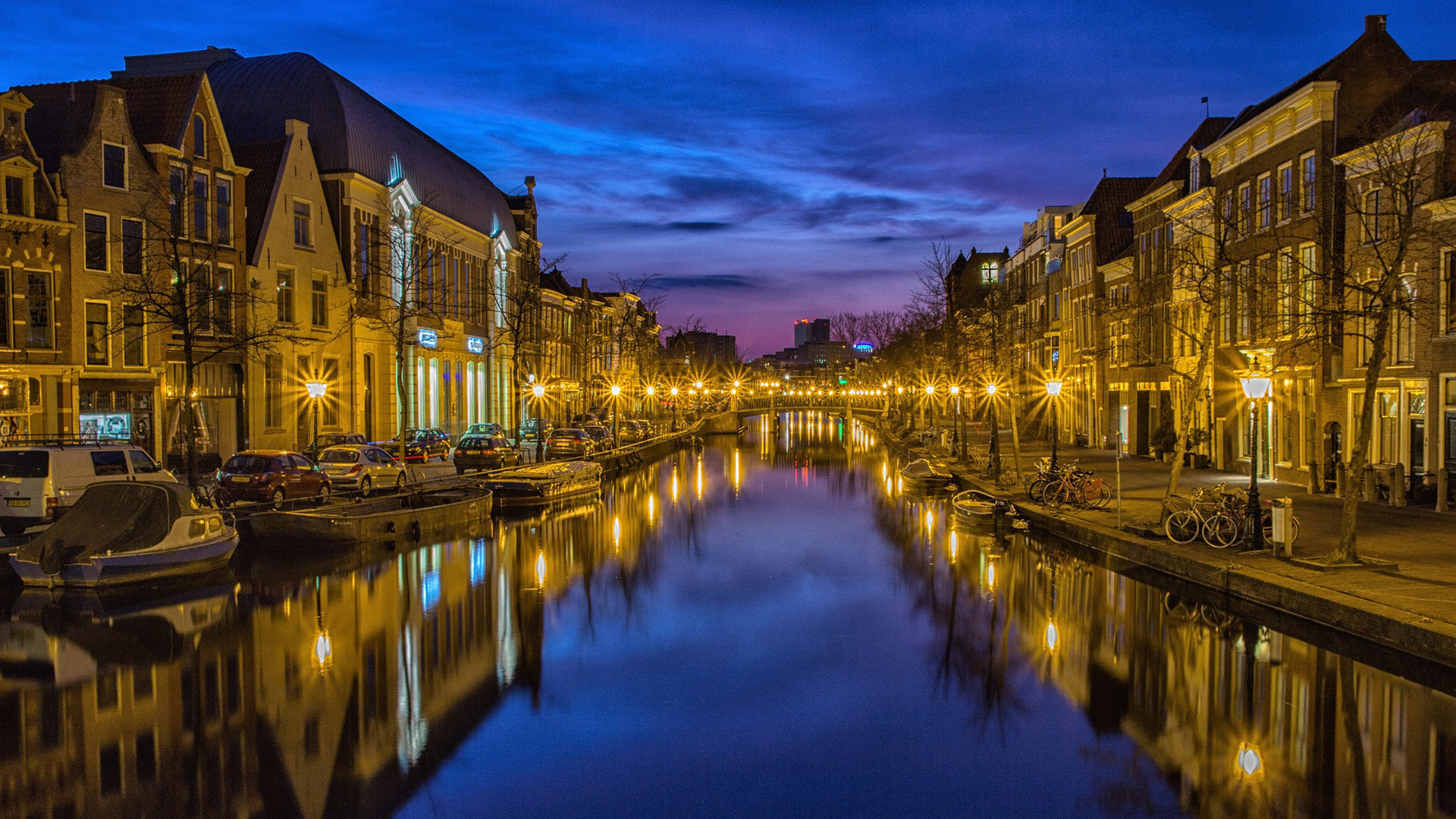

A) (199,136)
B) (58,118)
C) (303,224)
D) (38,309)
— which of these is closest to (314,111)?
(303,224)

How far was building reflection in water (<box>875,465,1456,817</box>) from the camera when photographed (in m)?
10.0

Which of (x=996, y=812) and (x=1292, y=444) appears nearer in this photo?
(x=996, y=812)

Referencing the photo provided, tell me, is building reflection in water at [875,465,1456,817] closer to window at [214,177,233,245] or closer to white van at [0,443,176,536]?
white van at [0,443,176,536]

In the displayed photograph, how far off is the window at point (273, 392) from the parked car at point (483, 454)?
801cm

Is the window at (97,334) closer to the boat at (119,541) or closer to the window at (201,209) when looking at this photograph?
the window at (201,209)

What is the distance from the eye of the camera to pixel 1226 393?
40.9 m

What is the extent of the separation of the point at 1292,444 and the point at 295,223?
42.4 m

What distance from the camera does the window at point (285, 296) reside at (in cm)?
4800

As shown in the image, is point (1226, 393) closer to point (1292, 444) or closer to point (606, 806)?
point (1292, 444)

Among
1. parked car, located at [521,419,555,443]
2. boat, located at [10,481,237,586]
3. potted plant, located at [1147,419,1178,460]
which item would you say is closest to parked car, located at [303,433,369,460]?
parked car, located at [521,419,555,443]

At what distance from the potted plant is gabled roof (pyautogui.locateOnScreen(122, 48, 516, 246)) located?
37.3 metres

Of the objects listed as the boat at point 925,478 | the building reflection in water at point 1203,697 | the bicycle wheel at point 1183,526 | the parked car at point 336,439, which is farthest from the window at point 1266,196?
the parked car at point 336,439

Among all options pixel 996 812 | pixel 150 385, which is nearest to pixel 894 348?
pixel 150 385

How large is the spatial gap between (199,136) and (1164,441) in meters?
42.9
